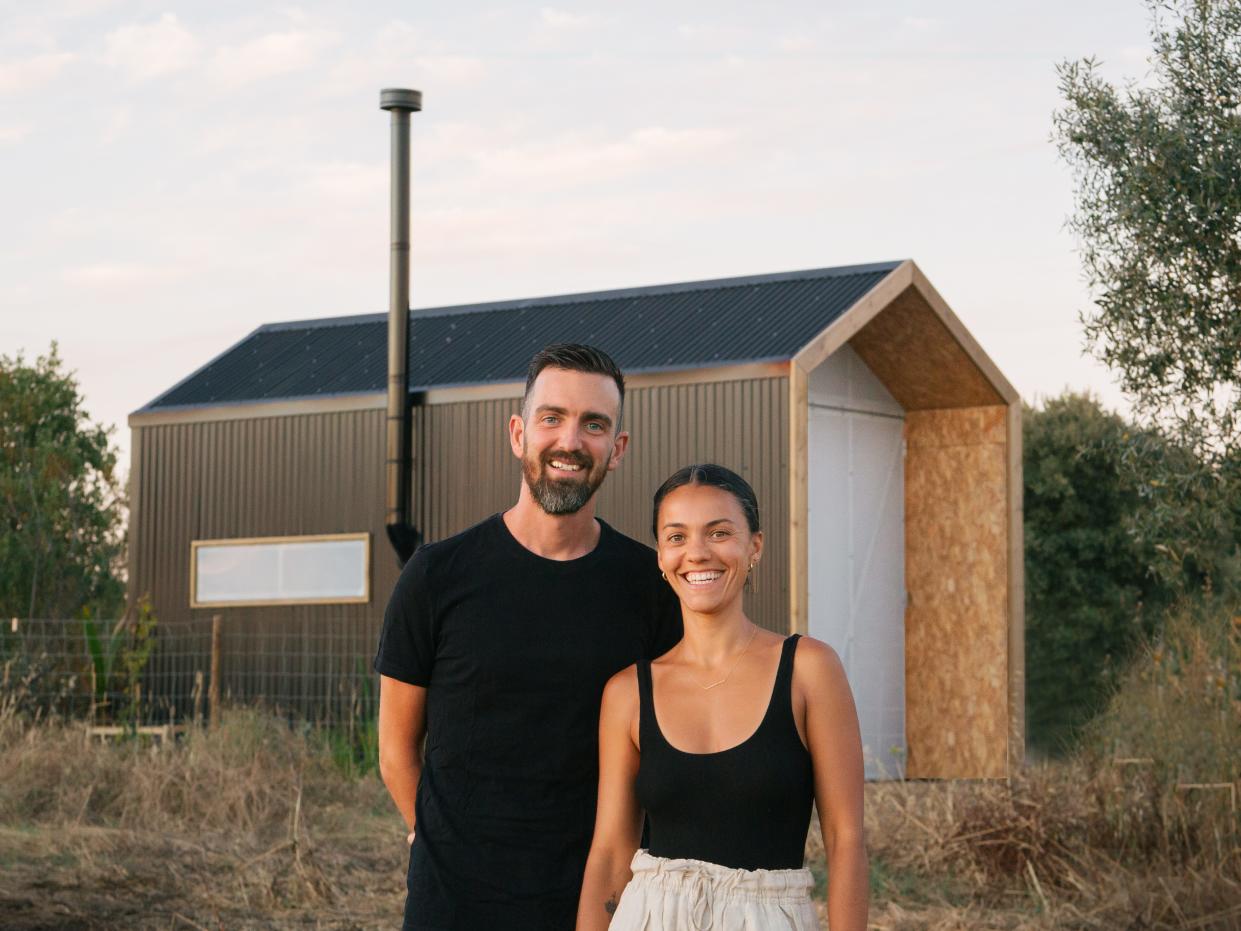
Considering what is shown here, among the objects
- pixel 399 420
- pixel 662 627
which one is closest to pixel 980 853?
pixel 662 627

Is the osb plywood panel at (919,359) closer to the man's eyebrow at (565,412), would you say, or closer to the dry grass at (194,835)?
the dry grass at (194,835)

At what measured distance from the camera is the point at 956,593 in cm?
1587

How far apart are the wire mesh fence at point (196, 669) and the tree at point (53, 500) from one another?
10.3 meters

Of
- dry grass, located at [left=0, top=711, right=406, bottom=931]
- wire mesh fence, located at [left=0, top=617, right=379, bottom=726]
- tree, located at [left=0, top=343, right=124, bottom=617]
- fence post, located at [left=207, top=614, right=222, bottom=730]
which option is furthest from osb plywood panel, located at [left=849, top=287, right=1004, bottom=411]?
tree, located at [left=0, top=343, right=124, bottom=617]

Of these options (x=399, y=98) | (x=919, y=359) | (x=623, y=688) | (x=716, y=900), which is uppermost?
(x=399, y=98)

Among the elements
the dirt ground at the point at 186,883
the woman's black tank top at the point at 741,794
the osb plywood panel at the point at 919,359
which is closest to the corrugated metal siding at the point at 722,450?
the osb plywood panel at the point at 919,359

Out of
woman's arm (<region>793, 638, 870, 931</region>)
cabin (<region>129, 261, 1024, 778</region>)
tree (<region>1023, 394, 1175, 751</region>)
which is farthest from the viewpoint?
tree (<region>1023, 394, 1175, 751</region>)

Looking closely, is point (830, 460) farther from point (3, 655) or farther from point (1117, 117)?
point (3, 655)

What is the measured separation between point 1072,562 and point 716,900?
23.9m

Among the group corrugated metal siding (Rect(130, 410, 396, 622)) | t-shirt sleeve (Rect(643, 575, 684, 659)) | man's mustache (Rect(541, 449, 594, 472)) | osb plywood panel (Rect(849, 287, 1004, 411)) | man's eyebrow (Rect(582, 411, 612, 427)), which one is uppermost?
osb plywood panel (Rect(849, 287, 1004, 411))

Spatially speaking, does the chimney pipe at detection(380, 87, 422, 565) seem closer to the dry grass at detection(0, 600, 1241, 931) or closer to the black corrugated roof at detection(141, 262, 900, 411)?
the black corrugated roof at detection(141, 262, 900, 411)

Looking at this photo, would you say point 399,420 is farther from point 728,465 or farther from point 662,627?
point 662,627

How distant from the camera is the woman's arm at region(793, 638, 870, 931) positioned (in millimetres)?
3111

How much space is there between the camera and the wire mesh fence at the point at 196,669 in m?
15.5
